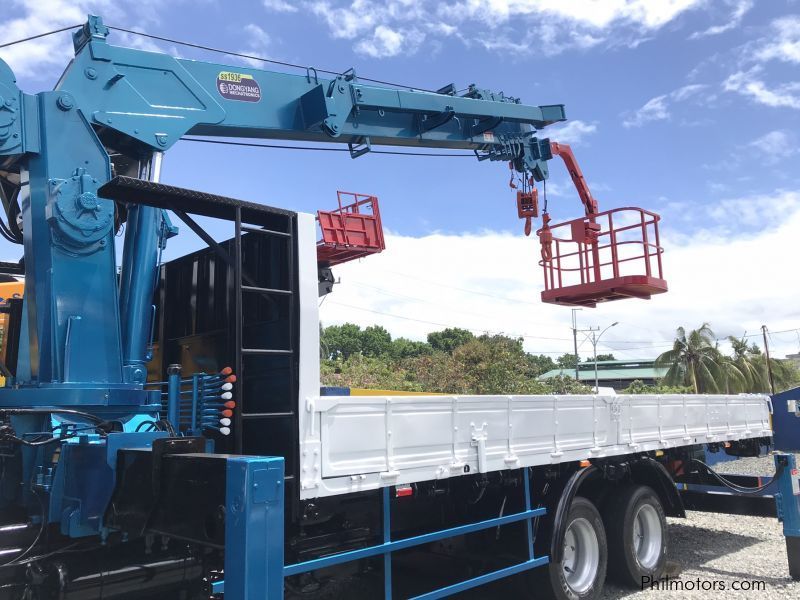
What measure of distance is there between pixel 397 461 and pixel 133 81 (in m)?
3.86

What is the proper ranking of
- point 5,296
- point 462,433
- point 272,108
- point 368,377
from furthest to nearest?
point 368,377 < point 272,108 < point 5,296 < point 462,433

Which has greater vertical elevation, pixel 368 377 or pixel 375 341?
pixel 375 341

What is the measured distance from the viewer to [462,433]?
4.86 m

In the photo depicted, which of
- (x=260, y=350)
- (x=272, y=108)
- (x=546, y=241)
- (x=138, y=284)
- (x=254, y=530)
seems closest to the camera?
(x=254, y=530)

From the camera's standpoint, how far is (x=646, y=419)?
692cm

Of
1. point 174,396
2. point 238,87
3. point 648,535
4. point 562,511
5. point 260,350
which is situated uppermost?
point 238,87

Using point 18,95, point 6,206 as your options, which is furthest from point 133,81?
point 6,206

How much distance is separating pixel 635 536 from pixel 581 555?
3.20ft

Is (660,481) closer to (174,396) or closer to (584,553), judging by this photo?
(584,553)

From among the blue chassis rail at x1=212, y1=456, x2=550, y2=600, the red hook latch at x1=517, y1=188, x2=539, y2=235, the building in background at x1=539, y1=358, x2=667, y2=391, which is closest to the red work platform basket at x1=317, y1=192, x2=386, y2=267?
the red hook latch at x1=517, y1=188, x2=539, y2=235

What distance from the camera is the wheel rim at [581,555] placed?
20.1ft

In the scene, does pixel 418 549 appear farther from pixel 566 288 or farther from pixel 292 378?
pixel 566 288

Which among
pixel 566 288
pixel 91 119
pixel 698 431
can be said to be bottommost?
pixel 698 431

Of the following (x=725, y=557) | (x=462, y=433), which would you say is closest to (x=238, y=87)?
(x=462, y=433)
